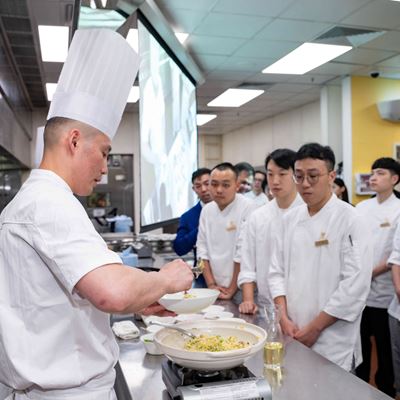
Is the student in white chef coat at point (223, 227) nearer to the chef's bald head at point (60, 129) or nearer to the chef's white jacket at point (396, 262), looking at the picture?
the chef's white jacket at point (396, 262)

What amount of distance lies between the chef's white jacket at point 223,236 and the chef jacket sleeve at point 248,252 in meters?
0.23

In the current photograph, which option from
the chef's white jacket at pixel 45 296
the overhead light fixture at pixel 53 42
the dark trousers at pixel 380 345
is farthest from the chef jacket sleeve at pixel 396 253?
the overhead light fixture at pixel 53 42

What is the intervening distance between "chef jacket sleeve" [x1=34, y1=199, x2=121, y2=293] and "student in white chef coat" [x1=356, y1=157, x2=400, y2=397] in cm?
250

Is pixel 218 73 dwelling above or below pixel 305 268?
above

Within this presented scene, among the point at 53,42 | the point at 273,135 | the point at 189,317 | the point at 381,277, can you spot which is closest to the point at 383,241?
the point at 381,277

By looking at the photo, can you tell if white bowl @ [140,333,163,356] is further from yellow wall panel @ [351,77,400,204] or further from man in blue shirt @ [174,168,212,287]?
yellow wall panel @ [351,77,400,204]

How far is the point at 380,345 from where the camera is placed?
10.1 feet

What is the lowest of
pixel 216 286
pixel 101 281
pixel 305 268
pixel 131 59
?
pixel 216 286

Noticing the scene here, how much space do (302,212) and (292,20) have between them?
2.41m

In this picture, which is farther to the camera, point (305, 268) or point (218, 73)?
point (218, 73)

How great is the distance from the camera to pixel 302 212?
2.09m

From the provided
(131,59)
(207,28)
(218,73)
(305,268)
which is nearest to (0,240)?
(131,59)

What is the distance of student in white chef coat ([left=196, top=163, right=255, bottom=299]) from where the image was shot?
2783 millimetres

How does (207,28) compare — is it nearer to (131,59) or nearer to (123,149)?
(131,59)
